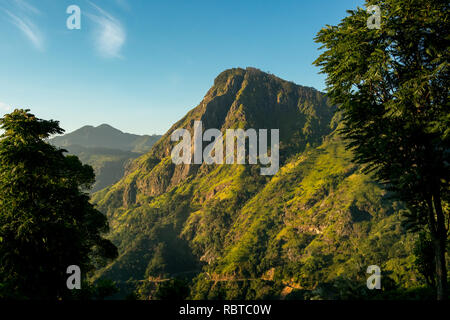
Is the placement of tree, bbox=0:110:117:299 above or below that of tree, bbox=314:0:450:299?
below

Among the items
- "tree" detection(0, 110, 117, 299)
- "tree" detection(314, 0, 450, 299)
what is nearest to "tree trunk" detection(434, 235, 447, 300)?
"tree" detection(314, 0, 450, 299)

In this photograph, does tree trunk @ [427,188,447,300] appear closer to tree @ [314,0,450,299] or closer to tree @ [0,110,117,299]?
tree @ [314,0,450,299]

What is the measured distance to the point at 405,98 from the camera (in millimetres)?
14070

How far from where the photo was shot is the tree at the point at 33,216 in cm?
1388

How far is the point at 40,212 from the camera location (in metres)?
14.5

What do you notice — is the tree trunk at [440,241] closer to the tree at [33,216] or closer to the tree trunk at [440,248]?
the tree trunk at [440,248]

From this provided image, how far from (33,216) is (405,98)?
19570mm

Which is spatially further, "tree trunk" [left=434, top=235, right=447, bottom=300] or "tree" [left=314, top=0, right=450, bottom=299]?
"tree trunk" [left=434, top=235, right=447, bottom=300]

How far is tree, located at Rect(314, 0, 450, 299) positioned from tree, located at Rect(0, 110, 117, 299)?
1710cm

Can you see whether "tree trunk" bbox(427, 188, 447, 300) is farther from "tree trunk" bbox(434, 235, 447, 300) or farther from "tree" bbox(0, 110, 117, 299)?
"tree" bbox(0, 110, 117, 299)

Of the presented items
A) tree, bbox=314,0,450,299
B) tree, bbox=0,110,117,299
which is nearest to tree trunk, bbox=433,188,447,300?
tree, bbox=314,0,450,299

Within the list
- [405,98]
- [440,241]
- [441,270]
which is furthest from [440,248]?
[405,98]

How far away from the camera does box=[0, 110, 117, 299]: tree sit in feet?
45.5
